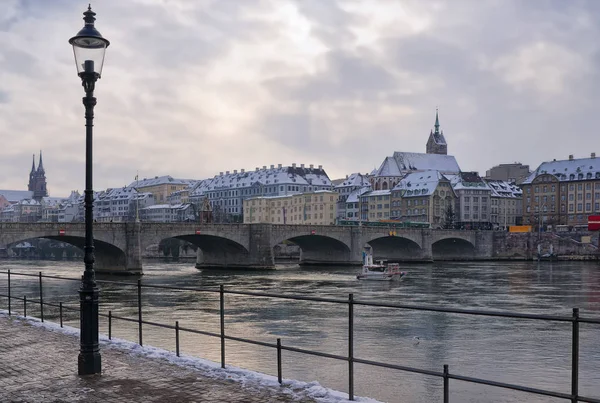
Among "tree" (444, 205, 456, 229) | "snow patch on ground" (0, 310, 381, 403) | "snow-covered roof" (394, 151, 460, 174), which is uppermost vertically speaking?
"snow-covered roof" (394, 151, 460, 174)

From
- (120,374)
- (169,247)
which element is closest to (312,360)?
(120,374)

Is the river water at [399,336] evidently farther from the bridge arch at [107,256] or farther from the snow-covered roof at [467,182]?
the snow-covered roof at [467,182]

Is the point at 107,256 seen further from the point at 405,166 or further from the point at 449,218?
the point at 405,166

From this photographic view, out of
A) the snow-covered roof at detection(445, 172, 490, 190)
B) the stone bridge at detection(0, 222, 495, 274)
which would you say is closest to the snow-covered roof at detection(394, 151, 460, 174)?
the snow-covered roof at detection(445, 172, 490, 190)

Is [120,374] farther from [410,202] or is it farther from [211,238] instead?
[410,202]

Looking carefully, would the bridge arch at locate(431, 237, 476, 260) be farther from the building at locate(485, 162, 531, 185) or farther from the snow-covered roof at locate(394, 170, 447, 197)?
the building at locate(485, 162, 531, 185)

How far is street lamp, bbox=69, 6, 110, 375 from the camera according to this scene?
9.33m

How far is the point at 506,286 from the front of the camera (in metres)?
45.3

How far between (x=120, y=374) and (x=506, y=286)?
3965cm

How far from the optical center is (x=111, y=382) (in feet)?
28.6

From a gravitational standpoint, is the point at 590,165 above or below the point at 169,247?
above

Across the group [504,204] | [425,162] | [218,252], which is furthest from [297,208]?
[218,252]

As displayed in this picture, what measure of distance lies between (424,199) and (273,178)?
42509 mm

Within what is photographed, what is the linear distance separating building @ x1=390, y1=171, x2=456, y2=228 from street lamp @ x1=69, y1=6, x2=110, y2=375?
396 feet
